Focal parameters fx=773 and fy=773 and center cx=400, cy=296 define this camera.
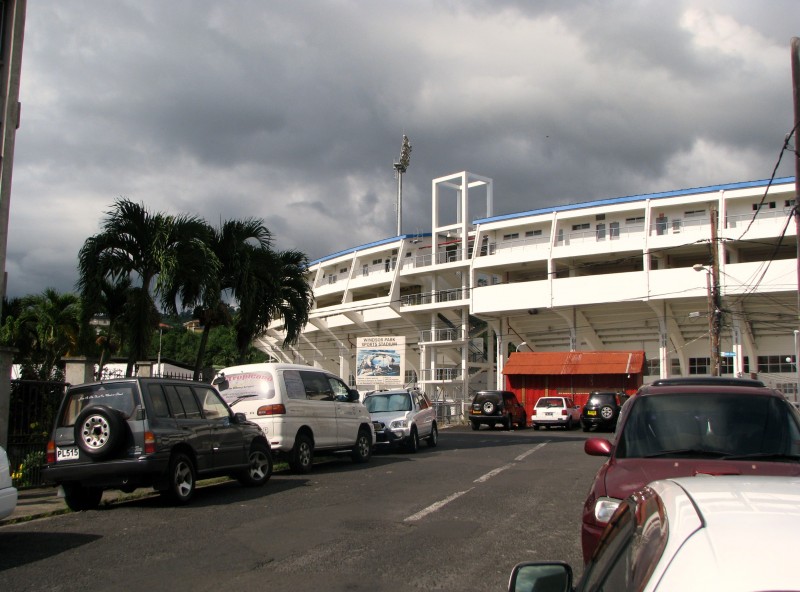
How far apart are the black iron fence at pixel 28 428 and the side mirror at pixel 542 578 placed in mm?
12212

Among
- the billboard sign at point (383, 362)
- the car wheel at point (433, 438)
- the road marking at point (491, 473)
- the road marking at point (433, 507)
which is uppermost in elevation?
the billboard sign at point (383, 362)

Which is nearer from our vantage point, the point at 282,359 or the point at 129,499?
the point at 129,499

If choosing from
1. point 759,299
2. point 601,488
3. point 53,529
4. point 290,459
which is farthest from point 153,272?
point 759,299

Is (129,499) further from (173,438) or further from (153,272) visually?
(153,272)

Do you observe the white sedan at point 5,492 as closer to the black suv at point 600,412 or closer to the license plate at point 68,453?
the license plate at point 68,453

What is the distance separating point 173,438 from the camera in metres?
10.9

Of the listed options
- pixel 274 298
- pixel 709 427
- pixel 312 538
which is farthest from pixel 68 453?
pixel 274 298

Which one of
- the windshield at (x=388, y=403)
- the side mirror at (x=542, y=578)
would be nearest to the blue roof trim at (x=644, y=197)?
the windshield at (x=388, y=403)

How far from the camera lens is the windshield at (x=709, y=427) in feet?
20.7

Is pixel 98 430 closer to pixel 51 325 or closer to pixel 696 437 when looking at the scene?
pixel 696 437

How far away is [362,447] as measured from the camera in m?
17.5

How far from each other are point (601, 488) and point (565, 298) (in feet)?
131

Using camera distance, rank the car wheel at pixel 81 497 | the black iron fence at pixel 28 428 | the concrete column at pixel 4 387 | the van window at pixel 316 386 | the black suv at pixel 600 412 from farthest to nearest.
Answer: the black suv at pixel 600 412 → the van window at pixel 316 386 → the black iron fence at pixel 28 428 → the concrete column at pixel 4 387 → the car wheel at pixel 81 497

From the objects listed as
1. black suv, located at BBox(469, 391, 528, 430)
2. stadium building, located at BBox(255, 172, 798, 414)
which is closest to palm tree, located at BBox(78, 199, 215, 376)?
stadium building, located at BBox(255, 172, 798, 414)
